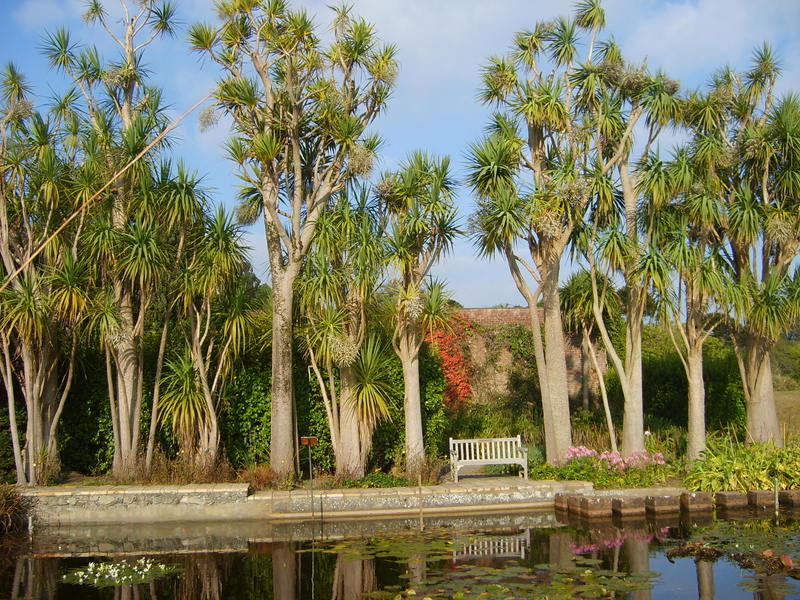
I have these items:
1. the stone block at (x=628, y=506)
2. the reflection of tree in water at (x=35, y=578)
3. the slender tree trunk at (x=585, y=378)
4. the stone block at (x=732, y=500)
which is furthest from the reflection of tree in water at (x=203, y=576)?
the slender tree trunk at (x=585, y=378)

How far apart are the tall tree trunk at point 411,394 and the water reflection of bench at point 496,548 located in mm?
3304

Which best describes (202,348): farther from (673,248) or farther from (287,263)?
(673,248)

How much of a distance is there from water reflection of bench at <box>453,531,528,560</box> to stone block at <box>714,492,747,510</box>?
10.4 feet

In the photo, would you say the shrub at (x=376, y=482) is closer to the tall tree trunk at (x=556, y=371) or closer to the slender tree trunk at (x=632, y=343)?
the tall tree trunk at (x=556, y=371)

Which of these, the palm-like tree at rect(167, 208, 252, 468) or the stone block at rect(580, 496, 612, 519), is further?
the palm-like tree at rect(167, 208, 252, 468)

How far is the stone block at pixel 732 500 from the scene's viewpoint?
10.4m

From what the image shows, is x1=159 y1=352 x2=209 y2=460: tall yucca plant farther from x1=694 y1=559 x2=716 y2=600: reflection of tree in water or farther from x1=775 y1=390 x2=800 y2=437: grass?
x1=775 y1=390 x2=800 y2=437: grass

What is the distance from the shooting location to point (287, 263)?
41.2 feet

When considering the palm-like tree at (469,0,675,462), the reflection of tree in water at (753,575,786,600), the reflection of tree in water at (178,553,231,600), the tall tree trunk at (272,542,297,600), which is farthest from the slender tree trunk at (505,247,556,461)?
the reflection of tree in water at (178,553,231,600)

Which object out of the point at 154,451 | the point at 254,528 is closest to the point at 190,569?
the point at 254,528

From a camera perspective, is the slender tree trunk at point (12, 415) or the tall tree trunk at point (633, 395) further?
the tall tree trunk at point (633, 395)

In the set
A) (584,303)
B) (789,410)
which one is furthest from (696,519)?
(789,410)

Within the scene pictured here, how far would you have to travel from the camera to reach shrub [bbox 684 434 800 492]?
10.9m

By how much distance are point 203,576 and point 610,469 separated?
22.1 feet
